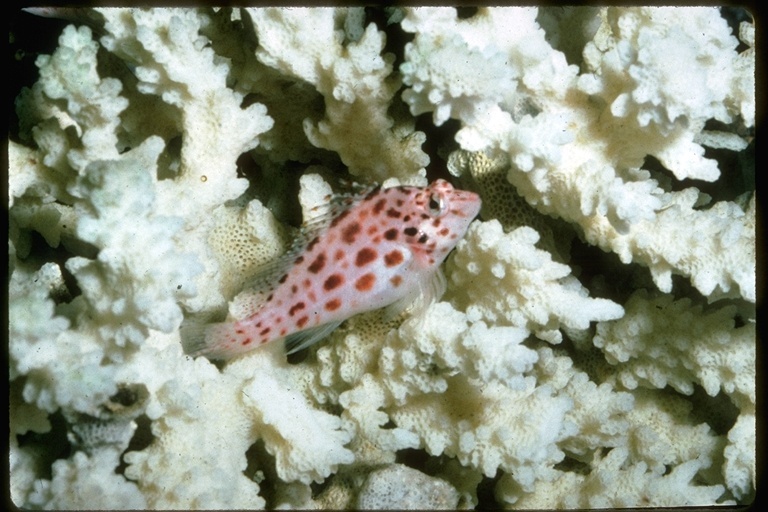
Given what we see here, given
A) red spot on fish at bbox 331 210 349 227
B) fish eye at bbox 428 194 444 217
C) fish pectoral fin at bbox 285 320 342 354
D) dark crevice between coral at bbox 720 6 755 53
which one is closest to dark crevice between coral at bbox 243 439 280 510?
fish pectoral fin at bbox 285 320 342 354

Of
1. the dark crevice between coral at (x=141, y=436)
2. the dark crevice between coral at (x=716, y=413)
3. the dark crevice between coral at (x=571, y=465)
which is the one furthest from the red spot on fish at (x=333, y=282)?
the dark crevice between coral at (x=716, y=413)

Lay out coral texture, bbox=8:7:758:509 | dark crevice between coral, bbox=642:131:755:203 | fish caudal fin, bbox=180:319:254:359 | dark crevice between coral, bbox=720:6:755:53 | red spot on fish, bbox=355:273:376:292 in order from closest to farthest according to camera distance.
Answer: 1. coral texture, bbox=8:7:758:509
2. fish caudal fin, bbox=180:319:254:359
3. red spot on fish, bbox=355:273:376:292
4. dark crevice between coral, bbox=720:6:755:53
5. dark crevice between coral, bbox=642:131:755:203

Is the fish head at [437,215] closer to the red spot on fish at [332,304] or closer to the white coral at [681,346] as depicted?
the red spot on fish at [332,304]

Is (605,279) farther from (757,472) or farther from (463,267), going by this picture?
(757,472)

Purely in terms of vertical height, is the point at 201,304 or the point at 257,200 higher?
the point at 257,200

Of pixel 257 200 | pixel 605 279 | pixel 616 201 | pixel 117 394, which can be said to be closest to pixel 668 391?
pixel 605 279

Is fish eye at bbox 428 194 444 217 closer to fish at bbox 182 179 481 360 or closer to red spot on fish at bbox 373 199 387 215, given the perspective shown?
fish at bbox 182 179 481 360
